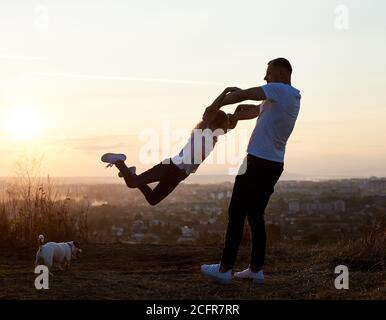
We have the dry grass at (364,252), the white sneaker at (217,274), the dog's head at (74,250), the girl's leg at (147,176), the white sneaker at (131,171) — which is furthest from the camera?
the dog's head at (74,250)

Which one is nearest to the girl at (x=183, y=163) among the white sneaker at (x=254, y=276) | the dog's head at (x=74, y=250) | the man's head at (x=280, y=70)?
the man's head at (x=280, y=70)

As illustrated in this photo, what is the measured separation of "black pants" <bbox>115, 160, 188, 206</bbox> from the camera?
588cm

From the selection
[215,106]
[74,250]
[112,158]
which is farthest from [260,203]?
[74,250]

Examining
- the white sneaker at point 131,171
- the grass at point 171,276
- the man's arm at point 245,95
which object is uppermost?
the man's arm at point 245,95

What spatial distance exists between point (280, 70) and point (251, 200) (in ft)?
3.82

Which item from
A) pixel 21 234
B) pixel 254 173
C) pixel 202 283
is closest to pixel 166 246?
pixel 21 234

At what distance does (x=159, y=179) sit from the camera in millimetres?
5961

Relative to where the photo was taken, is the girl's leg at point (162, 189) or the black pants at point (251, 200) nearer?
the black pants at point (251, 200)

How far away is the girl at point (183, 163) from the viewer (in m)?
5.70

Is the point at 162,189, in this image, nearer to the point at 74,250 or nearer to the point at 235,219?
the point at 235,219

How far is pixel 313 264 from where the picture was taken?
23.6 ft

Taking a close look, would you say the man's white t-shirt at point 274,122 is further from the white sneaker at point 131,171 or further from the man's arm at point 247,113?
the white sneaker at point 131,171

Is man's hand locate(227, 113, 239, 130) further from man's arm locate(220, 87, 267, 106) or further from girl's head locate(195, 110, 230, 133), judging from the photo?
man's arm locate(220, 87, 267, 106)
